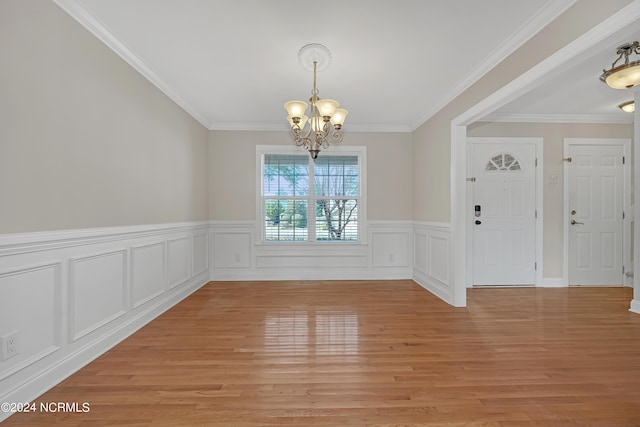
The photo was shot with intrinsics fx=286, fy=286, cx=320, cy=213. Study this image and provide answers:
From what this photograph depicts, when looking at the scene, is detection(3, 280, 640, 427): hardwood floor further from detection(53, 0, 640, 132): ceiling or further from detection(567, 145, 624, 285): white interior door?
detection(53, 0, 640, 132): ceiling

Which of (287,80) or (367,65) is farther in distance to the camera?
(287,80)

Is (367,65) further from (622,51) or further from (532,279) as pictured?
(532,279)

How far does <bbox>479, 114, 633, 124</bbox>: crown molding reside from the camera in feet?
13.3

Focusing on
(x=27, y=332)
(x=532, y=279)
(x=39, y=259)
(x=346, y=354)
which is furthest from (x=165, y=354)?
(x=532, y=279)

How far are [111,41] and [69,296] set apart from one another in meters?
1.93

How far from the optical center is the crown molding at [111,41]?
1888 millimetres

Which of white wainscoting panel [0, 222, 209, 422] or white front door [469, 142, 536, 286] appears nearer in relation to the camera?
white wainscoting panel [0, 222, 209, 422]

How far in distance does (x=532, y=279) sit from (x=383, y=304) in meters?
2.42

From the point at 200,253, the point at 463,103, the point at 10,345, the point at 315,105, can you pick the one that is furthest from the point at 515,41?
the point at 200,253

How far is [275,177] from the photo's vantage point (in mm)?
4660

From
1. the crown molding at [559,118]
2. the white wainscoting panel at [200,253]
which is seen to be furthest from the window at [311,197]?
the crown molding at [559,118]

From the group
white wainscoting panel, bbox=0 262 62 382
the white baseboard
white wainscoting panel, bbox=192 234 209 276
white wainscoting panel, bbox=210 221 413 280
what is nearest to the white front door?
the white baseboard

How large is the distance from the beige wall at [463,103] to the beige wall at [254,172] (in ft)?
0.62

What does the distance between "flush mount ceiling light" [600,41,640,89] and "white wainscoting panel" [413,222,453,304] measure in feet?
6.21
